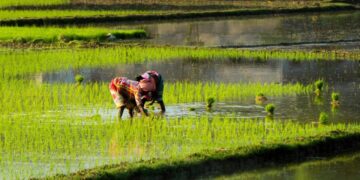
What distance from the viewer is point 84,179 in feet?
24.0

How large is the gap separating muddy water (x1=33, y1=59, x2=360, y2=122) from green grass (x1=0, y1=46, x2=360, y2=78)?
429 millimetres

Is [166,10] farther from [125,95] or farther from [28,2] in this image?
[125,95]

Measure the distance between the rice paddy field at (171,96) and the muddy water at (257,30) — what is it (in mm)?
83

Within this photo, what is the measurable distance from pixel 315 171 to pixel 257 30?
46.0 feet

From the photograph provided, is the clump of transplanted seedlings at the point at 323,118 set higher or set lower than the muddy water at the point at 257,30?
lower

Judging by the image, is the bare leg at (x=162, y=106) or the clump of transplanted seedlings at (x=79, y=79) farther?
the clump of transplanted seedlings at (x=79, y=79)

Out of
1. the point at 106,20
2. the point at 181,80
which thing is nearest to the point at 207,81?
the point at 181,80

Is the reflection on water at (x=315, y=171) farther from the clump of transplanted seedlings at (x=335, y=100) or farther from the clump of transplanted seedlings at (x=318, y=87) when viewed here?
the clump of transplanted seedlings at (x=318, y=87)

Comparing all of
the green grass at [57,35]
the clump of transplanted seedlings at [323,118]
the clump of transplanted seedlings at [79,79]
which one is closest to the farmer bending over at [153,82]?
the clump of transplanted seedlings at [323,118]

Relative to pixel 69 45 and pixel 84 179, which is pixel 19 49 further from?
pixel 84 179

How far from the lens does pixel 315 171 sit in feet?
26.6

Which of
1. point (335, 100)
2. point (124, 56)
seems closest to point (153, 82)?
point (335, 100)

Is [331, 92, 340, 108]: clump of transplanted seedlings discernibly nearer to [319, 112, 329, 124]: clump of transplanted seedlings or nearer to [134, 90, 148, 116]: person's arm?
[319, 112, 329, 124]: clump of transplanted seedlings

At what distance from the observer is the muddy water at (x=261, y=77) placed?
1094cm
